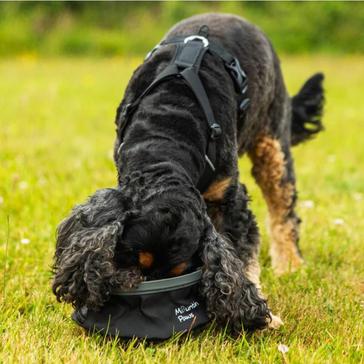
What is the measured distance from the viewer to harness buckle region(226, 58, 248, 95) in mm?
3922

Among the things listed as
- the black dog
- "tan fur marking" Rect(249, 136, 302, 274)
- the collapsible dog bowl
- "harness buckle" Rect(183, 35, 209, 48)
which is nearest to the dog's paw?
the black dog

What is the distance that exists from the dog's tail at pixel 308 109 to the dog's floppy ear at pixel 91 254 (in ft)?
9.43

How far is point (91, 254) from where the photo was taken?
9.08 ft

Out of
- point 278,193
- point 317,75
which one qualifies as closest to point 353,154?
point 317,75

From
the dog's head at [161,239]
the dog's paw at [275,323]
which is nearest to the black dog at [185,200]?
the dog's head at [161,239]

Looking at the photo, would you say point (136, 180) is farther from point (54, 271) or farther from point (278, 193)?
point (278, 193)

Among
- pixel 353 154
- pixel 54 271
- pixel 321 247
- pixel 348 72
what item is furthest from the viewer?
pixel 348 72

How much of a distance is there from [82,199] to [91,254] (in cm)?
285

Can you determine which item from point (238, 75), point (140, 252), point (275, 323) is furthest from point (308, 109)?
point (140, 252)

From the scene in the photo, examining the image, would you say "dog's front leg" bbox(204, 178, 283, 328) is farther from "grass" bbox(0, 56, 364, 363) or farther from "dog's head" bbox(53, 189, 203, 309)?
"dog's head" bbox(53, 189, 203, 309)

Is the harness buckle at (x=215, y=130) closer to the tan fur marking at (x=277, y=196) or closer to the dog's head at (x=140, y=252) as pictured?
the dog's head at (x=140, y=252)

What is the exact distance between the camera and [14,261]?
4191 mm

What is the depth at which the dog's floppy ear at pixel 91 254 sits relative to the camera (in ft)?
9.09

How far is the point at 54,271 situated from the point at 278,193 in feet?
7.93
